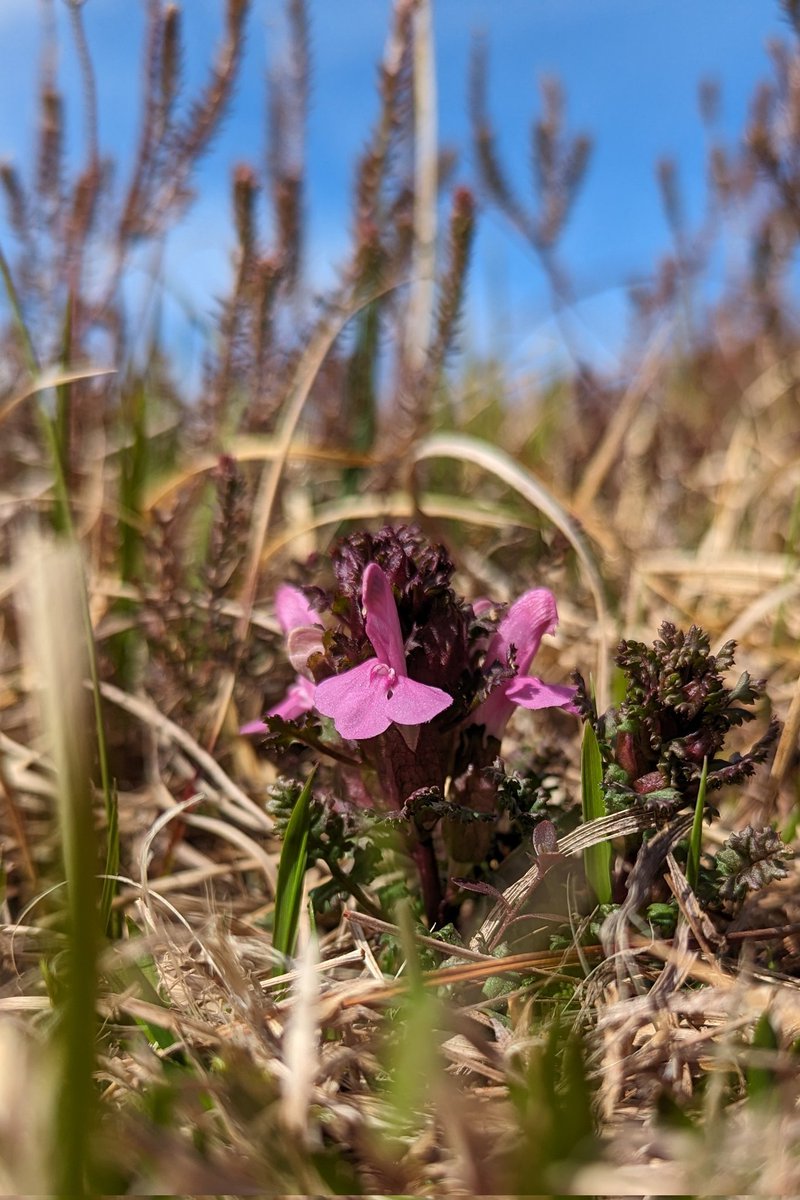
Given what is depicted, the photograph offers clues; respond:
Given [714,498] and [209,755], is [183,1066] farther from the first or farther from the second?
[714,498]

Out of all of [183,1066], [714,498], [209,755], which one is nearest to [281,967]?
[183,1066]

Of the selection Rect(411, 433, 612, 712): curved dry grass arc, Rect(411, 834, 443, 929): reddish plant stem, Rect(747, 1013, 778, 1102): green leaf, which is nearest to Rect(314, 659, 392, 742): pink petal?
Rect(411, 834, 443, 929): reddish plant stem

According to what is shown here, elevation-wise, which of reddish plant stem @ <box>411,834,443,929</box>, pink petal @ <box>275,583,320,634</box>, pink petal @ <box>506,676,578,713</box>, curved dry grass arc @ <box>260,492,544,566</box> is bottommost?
reddish plant stem @ <box>411,834,443,929</box>

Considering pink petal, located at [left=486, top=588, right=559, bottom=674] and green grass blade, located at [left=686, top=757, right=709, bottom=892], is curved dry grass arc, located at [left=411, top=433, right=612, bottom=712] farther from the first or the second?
green grass blade, located at [left=686, top=757, right=709, bottom=892]

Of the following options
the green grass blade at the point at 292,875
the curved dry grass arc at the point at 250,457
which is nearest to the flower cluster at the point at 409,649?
the green grass blade at the point at 292,875

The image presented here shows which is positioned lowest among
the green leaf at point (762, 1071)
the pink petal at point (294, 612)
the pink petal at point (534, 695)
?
the green leaf at point (762, 1071)

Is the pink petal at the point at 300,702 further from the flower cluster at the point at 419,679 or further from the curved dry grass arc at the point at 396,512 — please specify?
the curved dry grass arc at the point at 396,512

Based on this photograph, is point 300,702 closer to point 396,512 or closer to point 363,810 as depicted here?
point 363,810
